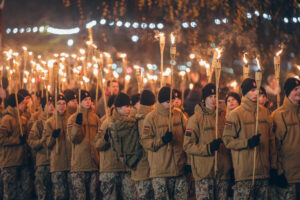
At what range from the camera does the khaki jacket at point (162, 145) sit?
770 centimetres

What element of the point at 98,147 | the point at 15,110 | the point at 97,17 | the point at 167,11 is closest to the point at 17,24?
the point at 97,17

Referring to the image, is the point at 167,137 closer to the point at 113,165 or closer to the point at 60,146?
the point at 113,165

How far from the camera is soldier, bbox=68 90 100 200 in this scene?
8.99 meters

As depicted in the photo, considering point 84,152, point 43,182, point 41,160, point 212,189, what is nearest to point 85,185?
point 84,152

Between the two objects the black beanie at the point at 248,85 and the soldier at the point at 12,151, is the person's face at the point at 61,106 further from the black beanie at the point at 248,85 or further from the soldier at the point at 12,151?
the black beanie at the point at 248,85

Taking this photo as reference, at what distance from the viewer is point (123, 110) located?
336 inches

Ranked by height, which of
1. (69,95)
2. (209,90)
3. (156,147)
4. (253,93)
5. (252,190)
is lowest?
(252,190)

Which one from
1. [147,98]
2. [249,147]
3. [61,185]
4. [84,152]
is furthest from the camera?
[61,185]

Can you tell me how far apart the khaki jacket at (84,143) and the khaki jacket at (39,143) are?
966 mm

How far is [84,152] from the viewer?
29.9 ft

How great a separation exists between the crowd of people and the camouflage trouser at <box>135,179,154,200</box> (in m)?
0.02

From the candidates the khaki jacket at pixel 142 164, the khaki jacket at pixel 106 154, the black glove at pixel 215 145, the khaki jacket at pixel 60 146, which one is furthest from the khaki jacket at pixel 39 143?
the black glove at pixel 215 145

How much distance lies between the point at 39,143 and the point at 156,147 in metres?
3.03

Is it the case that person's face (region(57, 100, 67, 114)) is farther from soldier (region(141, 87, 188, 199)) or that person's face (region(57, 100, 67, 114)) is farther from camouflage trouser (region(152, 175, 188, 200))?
camouflage trouser (region(152, 175, 188, 200))
